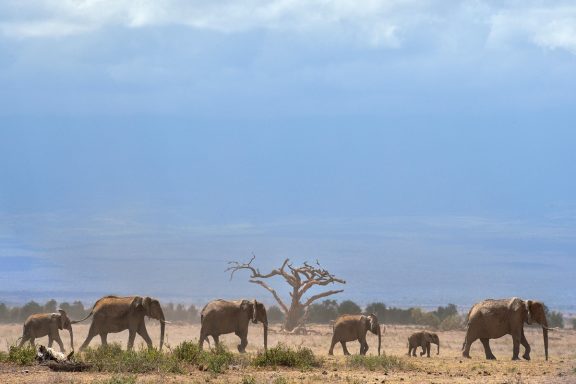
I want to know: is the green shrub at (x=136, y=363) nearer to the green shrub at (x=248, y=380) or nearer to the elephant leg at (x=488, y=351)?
the green shrub at (x=248, y=380)

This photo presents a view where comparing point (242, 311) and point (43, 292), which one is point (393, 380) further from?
point (43, 292)

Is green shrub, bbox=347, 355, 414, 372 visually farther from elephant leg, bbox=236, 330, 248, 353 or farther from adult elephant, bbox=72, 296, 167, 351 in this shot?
adult elephant, bbox=72, 296, 167, 351

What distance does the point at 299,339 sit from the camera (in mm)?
50500

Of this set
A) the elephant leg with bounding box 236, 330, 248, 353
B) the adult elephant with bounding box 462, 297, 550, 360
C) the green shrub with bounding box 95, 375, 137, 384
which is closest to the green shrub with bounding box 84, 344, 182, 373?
the green shrub with bounding box 95, 375, 137, 384

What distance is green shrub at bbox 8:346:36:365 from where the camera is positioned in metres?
23.9

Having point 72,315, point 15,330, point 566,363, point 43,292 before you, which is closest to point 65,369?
point 566,363

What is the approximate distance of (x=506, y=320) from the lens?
105ft

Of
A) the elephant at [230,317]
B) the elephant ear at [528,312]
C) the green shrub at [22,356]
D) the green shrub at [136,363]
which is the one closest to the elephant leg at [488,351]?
the elephant ear at [528,312]

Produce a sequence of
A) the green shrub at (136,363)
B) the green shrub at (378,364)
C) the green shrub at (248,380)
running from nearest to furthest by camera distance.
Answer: the green shrub at (248,380) < the green shrub at (136,363) < the green shrub at (378,364)

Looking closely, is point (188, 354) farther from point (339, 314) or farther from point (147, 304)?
point (339, 314)

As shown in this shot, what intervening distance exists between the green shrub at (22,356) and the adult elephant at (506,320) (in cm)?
1463

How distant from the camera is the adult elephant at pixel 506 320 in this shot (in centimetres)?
3172

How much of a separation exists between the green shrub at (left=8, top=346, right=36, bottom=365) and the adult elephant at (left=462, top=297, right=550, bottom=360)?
14627 mm

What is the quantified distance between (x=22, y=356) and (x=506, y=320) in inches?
615
